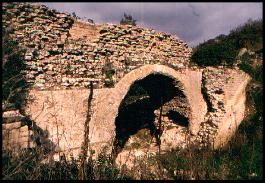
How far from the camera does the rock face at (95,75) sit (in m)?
5.19

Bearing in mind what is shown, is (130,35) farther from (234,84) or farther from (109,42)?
(234,84)

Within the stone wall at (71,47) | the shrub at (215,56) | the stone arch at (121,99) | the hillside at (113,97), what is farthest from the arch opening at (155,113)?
the shrub at (215,56)

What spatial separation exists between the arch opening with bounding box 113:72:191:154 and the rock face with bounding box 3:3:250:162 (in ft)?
0.45

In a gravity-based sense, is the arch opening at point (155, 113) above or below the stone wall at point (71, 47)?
below

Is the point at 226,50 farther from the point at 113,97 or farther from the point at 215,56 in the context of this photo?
the point at 113,97

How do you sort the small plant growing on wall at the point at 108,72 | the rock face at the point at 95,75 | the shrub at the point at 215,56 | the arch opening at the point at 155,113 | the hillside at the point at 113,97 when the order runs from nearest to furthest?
the hillside at the point at 113,97
the rock face at the point at 95,75
the small plant growing on wall at the point at 108,72
the arch opening at the point at 155,113
the shrub at the point at 215,56

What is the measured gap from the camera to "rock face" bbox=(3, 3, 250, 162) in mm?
5188

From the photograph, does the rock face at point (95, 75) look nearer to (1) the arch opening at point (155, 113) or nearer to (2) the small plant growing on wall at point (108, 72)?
(2) the small plant growing on wall at point (108, 72)

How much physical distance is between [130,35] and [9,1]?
139 inches

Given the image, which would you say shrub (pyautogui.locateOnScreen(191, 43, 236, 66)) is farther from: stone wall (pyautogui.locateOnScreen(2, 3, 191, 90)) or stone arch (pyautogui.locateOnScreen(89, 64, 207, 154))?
stone wall (pyautogui.locateOnScreen(2, 3, 191, 90))

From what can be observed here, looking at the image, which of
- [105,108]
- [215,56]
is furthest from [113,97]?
[215,56]

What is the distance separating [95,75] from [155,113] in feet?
13.5

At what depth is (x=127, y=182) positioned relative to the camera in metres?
3.82

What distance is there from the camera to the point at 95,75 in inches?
242
